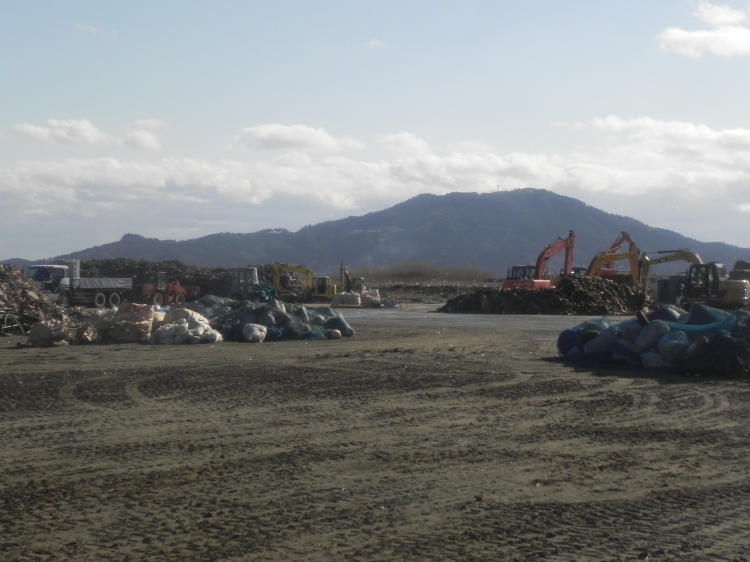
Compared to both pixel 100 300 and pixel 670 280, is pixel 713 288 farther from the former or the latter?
pixel 100 300

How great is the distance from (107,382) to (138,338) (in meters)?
8.18

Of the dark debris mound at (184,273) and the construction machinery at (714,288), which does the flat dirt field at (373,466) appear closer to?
the construction machinery at (714,288)

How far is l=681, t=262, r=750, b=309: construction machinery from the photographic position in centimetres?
3409

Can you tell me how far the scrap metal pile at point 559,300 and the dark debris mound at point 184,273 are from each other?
78.2ft

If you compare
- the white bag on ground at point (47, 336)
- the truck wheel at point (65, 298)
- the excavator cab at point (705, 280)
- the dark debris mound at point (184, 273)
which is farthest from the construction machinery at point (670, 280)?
the truck wheel at point (65, 298)

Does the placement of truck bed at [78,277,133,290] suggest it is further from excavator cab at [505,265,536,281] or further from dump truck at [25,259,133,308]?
excavator cab at [505,265,536,281]

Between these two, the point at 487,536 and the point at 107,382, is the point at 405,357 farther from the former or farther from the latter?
the point at 487,536

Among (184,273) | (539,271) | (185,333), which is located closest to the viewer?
(185,333)

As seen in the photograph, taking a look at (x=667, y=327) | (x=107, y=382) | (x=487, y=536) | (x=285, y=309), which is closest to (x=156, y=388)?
(x=107, y=382)

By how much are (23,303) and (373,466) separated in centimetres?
2098

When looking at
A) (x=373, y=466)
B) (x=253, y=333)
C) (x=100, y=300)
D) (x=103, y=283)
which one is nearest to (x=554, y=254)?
(x=103, y=283)

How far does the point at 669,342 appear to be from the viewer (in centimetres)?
1387

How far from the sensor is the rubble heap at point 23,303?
23469mm

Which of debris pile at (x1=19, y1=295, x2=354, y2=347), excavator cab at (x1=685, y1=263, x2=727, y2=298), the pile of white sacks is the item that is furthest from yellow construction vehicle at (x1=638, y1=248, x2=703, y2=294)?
the pile of white sacks
